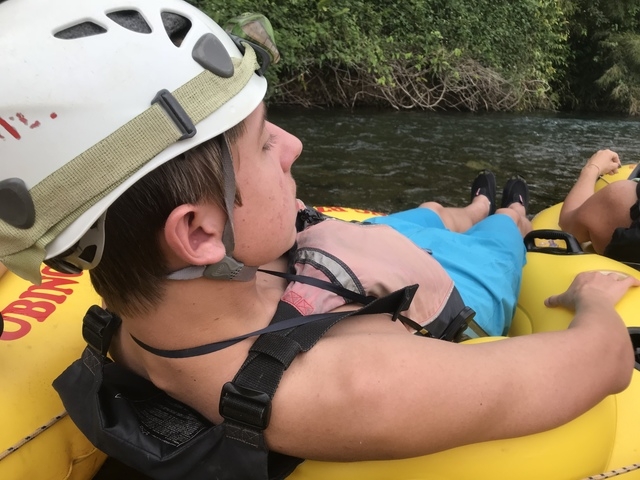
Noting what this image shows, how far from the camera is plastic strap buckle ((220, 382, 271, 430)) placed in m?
0.90

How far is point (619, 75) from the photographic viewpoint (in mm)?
11828

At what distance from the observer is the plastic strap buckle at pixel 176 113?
0.82m

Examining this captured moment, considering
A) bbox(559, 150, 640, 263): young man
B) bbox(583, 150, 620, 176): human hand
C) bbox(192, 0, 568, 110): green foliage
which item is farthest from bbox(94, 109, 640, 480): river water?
bbox(559, 150, 640, 263): young man

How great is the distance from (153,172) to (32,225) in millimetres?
186

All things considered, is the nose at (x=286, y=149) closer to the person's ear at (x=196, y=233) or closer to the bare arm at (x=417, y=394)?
the person's ear at (x=196, y=233)

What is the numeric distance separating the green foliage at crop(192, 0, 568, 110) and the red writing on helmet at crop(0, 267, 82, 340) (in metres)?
5.34

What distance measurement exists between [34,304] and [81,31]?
0.91 m

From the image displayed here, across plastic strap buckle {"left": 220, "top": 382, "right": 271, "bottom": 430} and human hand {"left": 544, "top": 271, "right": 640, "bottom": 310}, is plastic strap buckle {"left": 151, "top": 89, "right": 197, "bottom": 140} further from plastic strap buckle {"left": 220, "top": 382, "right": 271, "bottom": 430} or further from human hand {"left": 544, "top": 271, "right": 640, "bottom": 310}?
human hand {"left": 544, "top": 271, "right": 640, "bottom": 310}

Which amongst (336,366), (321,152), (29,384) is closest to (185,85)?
(336,366)

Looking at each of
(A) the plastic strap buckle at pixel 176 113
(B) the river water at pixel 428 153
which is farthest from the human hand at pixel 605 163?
(A) the plastic strap buckle at pixel 176 113

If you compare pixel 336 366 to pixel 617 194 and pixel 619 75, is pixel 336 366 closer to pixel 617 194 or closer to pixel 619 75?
pixel 617 194

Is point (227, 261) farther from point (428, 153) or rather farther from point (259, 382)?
point (428, 153)

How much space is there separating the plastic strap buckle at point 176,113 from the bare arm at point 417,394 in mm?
400

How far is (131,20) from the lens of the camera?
858 mm
